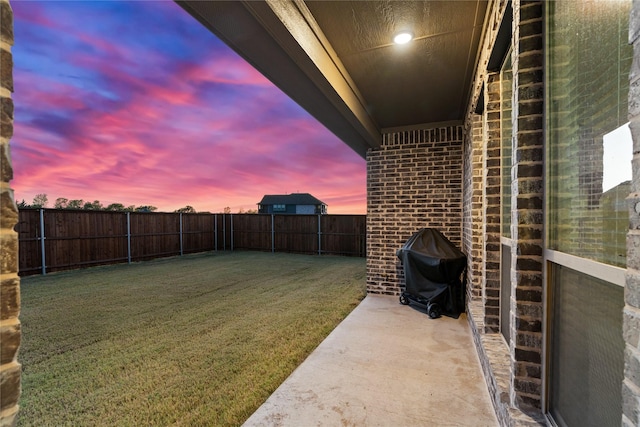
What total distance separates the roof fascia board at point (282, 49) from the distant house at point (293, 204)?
2473 centimetres

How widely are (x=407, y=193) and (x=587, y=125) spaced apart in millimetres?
3652

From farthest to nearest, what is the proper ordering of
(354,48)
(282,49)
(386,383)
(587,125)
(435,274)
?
1. (435,274)
2. (354,48)
3. (386,383)
4. (282,49)
5. (587,125)

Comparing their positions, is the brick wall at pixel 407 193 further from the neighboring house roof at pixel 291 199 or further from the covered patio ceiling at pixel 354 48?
the neighboring house roof at pixel 291 199

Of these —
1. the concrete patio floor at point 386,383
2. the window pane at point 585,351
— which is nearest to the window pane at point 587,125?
the window pane at point 585,351

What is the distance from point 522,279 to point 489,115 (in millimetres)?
1605

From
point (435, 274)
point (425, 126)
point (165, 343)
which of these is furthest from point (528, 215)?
point (165, 343)

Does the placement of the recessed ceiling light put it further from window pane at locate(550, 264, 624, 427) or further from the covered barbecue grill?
the covered barbecue grill

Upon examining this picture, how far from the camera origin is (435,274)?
374 cm

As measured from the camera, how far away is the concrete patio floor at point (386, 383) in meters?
1.88

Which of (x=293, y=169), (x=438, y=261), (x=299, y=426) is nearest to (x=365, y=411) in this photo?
(x=299, y=426)

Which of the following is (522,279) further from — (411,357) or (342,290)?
(342,290)

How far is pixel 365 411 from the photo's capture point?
194 cm

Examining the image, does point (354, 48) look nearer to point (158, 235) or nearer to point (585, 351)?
point (585, 351)

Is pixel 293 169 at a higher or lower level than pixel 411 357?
higher
